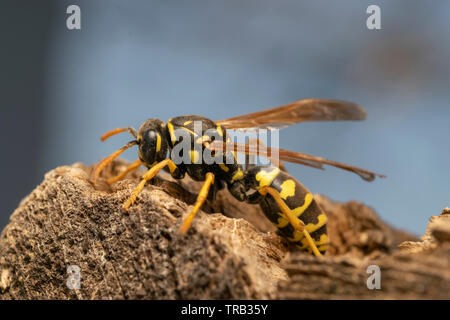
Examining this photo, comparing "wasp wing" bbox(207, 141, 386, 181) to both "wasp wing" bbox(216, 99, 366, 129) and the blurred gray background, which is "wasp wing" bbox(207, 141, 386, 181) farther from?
the blurred gray background

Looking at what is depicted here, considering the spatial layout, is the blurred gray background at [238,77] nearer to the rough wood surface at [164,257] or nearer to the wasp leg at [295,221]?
the wasp leg at [295,221]

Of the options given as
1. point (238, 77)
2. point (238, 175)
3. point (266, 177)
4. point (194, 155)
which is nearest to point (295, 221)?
point (266, 177)

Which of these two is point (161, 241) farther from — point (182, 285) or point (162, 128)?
point (162, 128)

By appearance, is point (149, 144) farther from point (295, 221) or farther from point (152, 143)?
point (295, 221)

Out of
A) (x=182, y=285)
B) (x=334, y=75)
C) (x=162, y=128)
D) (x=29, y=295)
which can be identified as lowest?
(x=29, y=295)

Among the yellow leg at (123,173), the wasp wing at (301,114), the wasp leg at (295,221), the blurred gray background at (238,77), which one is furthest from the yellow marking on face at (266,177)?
the blurred gray background at (238,77)

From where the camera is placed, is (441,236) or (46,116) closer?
(441,236)
